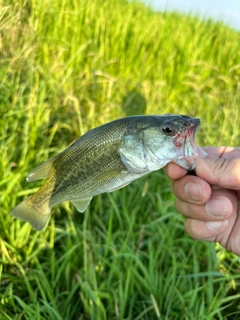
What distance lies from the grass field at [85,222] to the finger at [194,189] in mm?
479

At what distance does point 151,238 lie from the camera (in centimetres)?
199

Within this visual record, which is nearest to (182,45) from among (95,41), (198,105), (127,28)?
(127,28)

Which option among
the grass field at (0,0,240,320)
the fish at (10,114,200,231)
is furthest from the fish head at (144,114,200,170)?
the grass field at (0,0,240,320)

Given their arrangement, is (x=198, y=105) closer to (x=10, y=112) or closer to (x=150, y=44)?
(x=150, y=44)

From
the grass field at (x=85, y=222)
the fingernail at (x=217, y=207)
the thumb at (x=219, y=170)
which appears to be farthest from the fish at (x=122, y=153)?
the grass field at (x=85, y=222)

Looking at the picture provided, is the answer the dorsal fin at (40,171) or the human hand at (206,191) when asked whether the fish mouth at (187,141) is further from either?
the dorsal fin at (40,171)

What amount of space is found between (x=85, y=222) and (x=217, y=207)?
832 mm

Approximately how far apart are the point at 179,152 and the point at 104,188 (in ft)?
0.88

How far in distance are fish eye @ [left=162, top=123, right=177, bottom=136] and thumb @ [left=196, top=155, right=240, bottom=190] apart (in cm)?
21

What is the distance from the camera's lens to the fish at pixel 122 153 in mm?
1080

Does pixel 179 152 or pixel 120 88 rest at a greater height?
pixel 179 152

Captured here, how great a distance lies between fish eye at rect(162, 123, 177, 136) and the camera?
1.09 m

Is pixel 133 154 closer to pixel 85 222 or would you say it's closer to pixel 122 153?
pixel 122 153

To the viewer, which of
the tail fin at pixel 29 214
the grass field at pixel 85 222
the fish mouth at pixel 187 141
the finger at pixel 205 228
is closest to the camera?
the fish mouth at pixel 187 141
